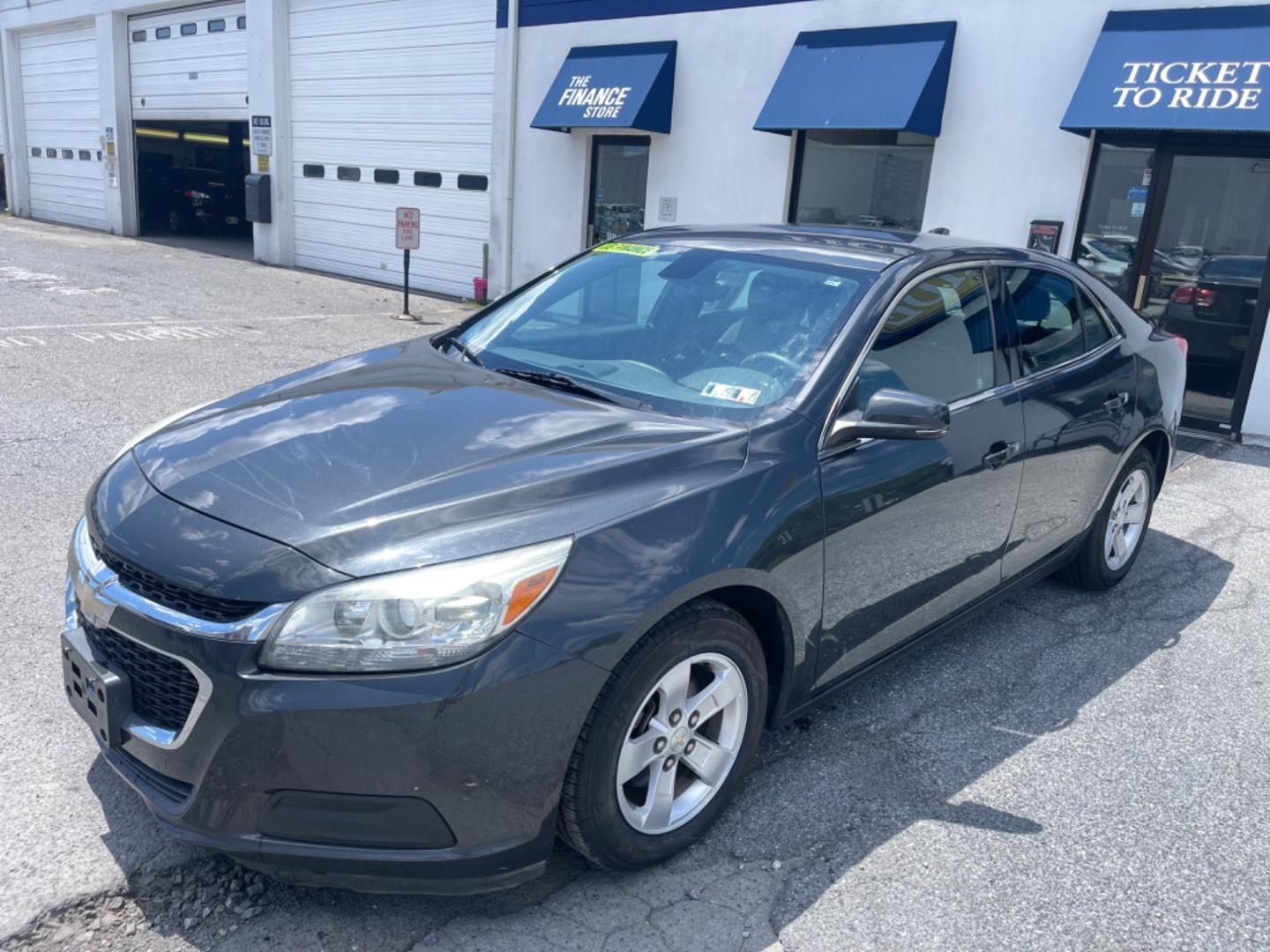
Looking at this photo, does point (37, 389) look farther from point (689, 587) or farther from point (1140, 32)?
point (1140, 32)

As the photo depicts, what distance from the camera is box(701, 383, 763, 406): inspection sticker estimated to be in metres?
3.15

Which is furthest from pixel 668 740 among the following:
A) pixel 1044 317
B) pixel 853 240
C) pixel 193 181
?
pixel 193 181

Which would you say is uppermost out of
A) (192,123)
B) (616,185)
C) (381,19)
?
(381,19)

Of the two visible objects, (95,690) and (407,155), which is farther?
(407,155)

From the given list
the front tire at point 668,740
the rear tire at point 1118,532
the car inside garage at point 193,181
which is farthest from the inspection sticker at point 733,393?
the car inside garage at point 193,181

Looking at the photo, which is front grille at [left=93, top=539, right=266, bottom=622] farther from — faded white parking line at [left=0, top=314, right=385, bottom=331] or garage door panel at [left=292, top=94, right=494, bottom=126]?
garage door panel at [left=292, top=94, right=494, bottom=126]

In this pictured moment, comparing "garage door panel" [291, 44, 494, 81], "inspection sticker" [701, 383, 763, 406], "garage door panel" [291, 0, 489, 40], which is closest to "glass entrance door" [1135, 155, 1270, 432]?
"inspection sticker" [701, 383, 763, 406]

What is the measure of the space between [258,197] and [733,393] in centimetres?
1714

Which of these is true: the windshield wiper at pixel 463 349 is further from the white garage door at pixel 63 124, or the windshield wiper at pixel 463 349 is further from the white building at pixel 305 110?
the white garage door at pixel 63 124

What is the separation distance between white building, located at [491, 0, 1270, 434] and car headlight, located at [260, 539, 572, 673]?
7.85 metres

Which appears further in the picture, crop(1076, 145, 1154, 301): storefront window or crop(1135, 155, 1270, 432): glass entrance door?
crop(1076, 145, 1154, 301): storefront window

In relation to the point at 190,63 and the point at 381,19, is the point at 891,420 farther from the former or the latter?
the point at 190,63

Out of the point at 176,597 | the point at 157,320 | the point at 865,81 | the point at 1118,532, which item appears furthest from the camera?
the point at 157,320

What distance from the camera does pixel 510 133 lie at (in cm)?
1412
